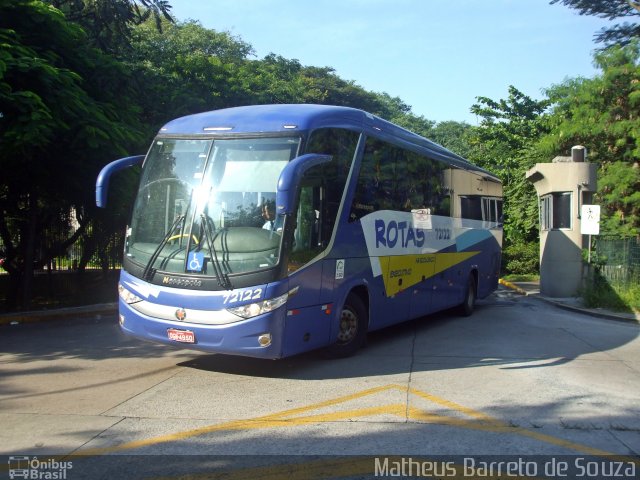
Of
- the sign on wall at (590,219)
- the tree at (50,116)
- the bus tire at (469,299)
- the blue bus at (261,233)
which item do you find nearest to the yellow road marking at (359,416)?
the blue bus at (261,233)

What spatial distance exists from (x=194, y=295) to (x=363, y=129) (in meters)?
3.66

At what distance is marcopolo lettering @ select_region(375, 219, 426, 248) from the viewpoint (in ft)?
32.3

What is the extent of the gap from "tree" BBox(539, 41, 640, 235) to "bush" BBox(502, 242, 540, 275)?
15.8ft

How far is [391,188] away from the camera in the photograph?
10.2 metres

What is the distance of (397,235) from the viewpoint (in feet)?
34.3

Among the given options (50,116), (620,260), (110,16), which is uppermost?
(110,16)

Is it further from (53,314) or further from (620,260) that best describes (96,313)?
(620,260)

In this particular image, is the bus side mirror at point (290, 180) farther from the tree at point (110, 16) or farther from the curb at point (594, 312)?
the tree at point (110, 16)

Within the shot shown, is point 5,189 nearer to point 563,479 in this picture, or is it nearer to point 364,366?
point 364,366

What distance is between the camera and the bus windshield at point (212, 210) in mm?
7496

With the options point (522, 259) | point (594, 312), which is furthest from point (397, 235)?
point (522, 259)

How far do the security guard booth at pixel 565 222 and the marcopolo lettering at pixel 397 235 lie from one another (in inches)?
318

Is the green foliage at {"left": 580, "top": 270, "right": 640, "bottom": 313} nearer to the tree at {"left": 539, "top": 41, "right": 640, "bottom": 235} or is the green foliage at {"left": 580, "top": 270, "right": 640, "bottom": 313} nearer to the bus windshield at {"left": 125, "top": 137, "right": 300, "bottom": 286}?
the tree at {"left": 539, "top": 41, "right": 640, "bottom": 235}

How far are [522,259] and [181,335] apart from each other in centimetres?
2244
